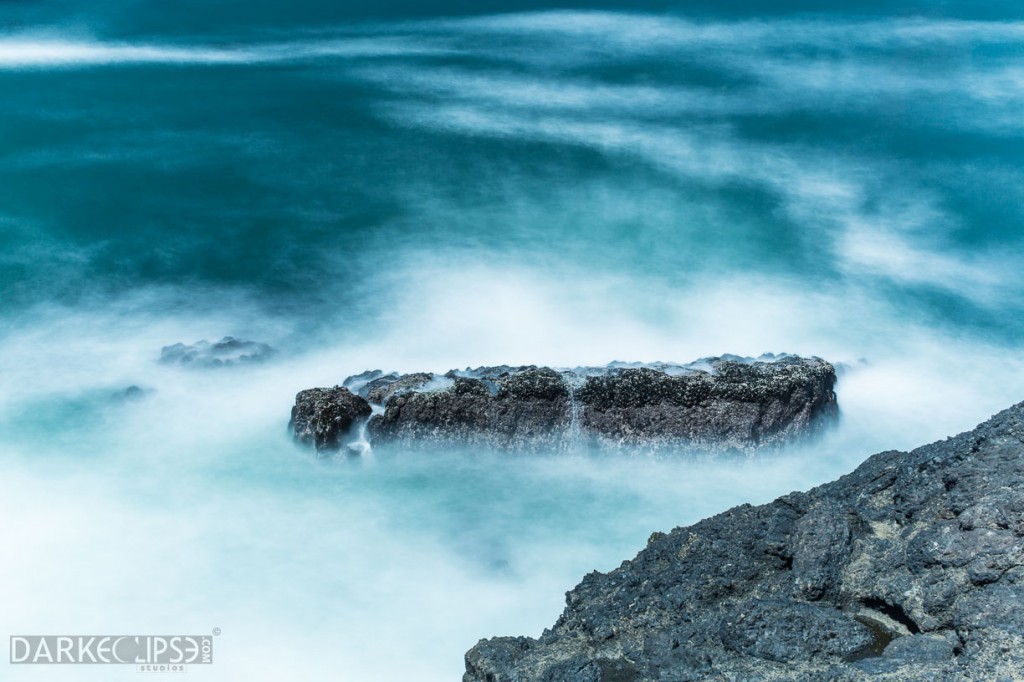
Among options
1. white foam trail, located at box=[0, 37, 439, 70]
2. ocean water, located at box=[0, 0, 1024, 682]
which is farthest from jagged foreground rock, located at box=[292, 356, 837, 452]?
white foam trail, located at box=[0, 37, 439, 70]

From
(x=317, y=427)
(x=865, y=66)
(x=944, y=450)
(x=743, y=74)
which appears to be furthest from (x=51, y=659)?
→ (x=865, y=66)

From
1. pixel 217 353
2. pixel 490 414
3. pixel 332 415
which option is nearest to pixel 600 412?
pixel 490 414

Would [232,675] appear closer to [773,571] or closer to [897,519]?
[773,571]

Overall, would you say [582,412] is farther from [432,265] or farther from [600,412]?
[432,265]

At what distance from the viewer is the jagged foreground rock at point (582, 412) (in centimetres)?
1036

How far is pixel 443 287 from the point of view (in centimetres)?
1406

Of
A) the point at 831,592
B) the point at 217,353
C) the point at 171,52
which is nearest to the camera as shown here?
the point at 831,592

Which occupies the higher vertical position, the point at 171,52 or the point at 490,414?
the point at 171,52

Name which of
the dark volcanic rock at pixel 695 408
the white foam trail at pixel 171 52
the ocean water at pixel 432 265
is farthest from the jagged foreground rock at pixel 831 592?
the white foam trail at pixel 171 52

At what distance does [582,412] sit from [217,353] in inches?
167

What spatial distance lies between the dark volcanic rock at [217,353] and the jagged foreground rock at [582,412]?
78.9 inches

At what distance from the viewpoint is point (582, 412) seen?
1045 cm

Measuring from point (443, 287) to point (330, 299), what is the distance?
138 cm

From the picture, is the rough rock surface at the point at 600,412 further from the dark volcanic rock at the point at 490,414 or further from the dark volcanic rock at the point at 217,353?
the dark volcanic rock at the point at 217,353
